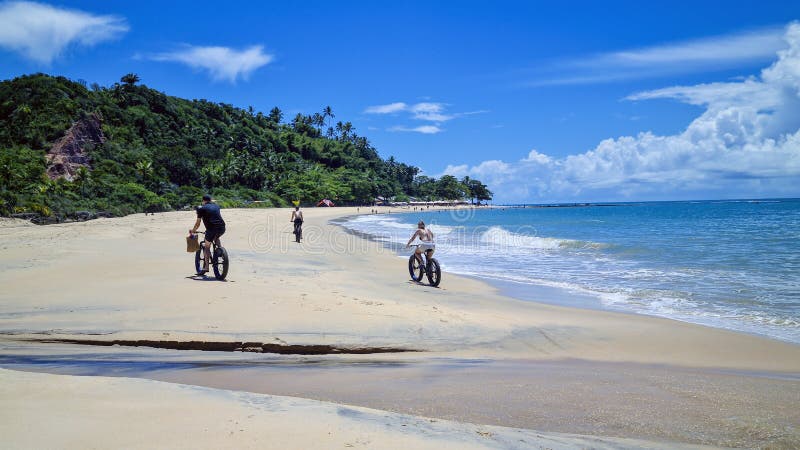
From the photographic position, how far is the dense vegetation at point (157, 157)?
43.8 m

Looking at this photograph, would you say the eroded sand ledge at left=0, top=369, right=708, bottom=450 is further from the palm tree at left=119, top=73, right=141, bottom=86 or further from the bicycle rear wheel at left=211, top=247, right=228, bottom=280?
the palm tree at left=119, top=73, right=141, bottom=86

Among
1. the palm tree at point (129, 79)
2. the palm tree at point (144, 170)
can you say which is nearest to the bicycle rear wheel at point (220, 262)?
the palm tree at point (144, 170)

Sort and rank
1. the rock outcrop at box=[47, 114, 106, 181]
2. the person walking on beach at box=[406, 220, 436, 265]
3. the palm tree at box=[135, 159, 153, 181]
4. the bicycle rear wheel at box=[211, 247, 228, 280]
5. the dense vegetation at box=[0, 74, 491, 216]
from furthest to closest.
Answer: the palm tree at box=[135, 159, 153, 181]
the rock outcrop at box=[47, 114, 106, 181]
the dense vegetation at box=[0, 74, 491, 216]
the person walking on beach at box=[406, 220, 436, 265]
the bicycle rear wheel at box=[211, 247, 228, 280]

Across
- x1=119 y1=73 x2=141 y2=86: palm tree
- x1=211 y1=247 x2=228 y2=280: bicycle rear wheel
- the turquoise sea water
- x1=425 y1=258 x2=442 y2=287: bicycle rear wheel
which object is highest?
x1=119 y1=73 x2=141 y2=86: palm tree

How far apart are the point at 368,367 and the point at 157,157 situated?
7534 centimetres

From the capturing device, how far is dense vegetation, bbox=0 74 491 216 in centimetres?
4378

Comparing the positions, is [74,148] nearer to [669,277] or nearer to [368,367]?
[669,277]

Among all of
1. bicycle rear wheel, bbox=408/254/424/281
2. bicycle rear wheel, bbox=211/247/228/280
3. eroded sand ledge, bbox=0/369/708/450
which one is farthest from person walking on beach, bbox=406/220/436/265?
eroded sand ledge, bbox=0/369/708/450

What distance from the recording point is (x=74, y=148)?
54.9m

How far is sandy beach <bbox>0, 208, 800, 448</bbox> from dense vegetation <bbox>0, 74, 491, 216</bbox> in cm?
2909

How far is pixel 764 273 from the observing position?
45.1ft

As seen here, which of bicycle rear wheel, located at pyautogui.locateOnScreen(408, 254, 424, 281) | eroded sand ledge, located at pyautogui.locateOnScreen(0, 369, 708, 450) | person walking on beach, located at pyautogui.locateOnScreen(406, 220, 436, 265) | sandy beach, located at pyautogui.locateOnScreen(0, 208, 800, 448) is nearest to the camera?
eroded sand ledge, located at pyautogui.locateOnScreen(0, 369, 708, 450)

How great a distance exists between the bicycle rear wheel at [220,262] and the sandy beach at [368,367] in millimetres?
183

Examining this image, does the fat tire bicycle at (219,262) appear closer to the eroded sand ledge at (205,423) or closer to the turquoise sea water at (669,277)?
the eroded sand ledge at (205,423)
